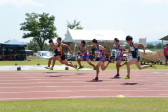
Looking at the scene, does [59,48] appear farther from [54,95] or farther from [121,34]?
[121,34]

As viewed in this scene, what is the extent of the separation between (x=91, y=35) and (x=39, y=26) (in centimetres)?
2425

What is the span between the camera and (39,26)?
217 feet

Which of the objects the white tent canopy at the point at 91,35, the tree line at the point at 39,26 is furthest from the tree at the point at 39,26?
the white tent canopy at the point at 91,35
